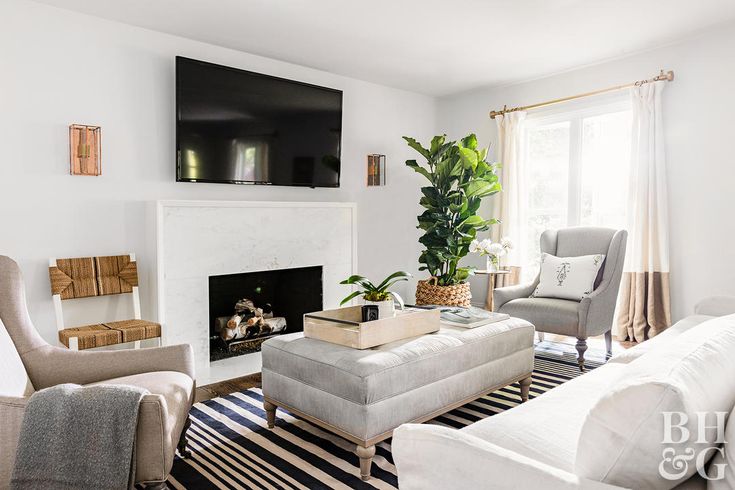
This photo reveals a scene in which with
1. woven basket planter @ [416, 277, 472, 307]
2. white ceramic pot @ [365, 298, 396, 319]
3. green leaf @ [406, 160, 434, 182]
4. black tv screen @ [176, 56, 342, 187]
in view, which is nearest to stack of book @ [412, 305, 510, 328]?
white ceramic pot @ [365, 298, 396, 319]

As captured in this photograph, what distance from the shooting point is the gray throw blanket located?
154 centimetres

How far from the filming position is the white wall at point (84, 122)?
3119 millimetres

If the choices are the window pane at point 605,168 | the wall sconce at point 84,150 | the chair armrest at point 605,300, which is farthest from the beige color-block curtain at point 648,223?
the wall sconce at point 84,150

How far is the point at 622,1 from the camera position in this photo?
10.6ft

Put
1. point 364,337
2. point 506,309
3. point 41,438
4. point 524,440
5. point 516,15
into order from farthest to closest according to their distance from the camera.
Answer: point 506,309 < point 516,15 < point 364,337 < point 41,438 < point 524,440

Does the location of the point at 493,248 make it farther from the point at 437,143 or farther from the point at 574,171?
the point at 574,171

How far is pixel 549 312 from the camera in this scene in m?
3.68

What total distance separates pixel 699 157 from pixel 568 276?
1.44 meters

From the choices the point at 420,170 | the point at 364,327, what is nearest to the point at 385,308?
the point at 364,327

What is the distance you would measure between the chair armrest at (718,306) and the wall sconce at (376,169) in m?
3.14

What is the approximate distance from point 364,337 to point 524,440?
1022 mm

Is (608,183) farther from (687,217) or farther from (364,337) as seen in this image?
(364,337)

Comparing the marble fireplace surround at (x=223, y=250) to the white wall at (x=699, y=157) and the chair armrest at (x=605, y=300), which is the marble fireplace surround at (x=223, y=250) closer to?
the chair armrest at (x=605, y=300)

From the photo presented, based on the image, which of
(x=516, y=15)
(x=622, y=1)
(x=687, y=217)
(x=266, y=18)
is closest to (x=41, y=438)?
(x=266, y=18)
